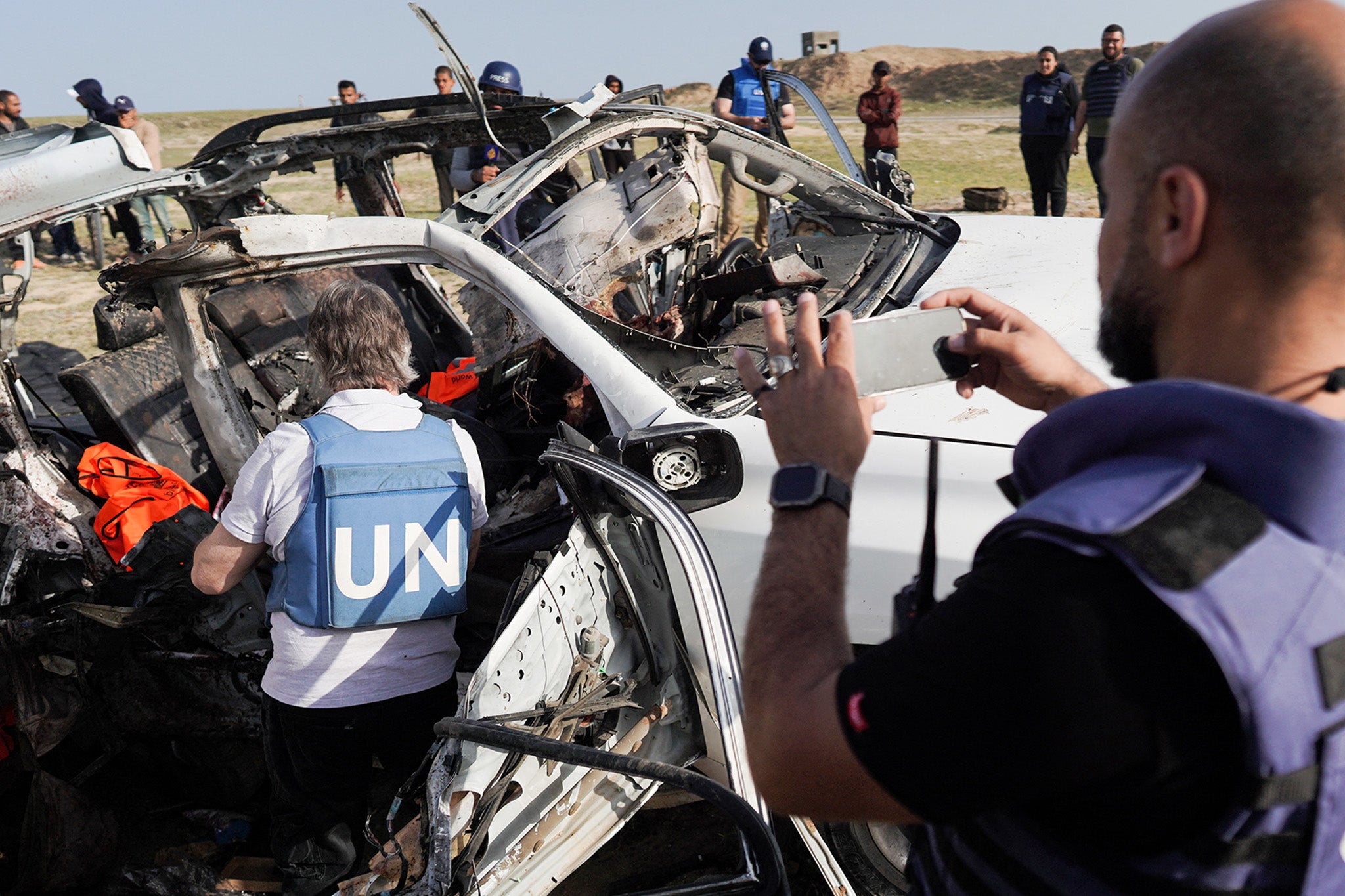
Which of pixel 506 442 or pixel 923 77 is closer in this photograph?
pixel 506 442

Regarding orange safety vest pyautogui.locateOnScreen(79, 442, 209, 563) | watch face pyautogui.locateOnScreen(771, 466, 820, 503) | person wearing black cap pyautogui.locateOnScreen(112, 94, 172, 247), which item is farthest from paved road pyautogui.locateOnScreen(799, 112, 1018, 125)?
watch face pyautogui.locateOnScreen(771, 466, 820, 503)

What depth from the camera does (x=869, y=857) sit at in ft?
8.54

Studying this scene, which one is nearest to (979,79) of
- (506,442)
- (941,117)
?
(941,117)

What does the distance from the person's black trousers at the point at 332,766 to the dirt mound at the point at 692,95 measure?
34.5m

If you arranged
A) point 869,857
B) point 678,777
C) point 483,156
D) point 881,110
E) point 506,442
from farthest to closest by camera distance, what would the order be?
point 881,110
point 483,156
point 506,442
point 869,857
point 678,777

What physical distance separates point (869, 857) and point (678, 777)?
1.13 meters

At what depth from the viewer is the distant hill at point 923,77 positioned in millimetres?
37188

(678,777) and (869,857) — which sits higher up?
(678,777)

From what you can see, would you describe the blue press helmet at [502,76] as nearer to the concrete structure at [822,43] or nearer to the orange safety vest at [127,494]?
the orange safety vest at [127,494]

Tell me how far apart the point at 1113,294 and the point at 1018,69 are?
4212 centimetres

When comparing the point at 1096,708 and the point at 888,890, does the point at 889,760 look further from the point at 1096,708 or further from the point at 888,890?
the point at 888,890

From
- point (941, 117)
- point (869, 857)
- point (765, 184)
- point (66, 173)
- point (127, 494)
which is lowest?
point (869, 857)

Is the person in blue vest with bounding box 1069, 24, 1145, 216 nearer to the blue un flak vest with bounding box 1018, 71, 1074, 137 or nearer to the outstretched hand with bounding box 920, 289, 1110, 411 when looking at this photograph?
the blue un flak vest with bounding box 1018, 71, 1074, 137

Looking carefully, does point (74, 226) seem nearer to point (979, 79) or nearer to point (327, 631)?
point (327, 631)
